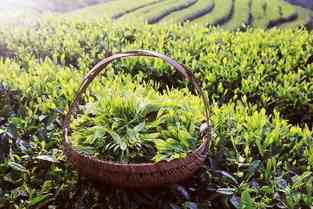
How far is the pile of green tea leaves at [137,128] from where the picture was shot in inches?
134

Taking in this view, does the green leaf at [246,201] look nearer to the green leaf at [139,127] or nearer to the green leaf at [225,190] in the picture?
the green leaf at [225,190]

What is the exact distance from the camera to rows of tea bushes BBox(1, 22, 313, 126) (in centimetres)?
510

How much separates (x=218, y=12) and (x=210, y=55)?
6148 mm

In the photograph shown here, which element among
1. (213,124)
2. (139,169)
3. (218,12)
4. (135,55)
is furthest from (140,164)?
(218,12)

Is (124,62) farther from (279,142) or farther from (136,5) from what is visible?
(136,5)

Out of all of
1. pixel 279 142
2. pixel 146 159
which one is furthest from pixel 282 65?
pixel 146 159

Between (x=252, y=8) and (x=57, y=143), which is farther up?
(x=252, y=8)

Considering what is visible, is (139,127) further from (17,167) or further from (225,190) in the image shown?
(17,167)

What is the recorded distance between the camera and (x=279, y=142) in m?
3.73

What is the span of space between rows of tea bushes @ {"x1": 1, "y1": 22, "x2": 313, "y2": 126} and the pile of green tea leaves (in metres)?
1.25

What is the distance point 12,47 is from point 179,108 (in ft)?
11.4

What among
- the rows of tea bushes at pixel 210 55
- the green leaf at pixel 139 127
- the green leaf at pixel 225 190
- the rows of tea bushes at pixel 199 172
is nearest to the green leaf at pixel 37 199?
the rows of tea bushes at pixel 199 172

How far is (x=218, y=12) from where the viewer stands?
11750mm

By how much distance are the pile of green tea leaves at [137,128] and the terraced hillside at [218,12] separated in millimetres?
8147
